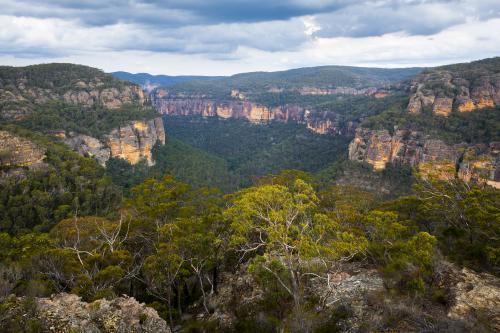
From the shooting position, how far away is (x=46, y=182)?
53812 mm

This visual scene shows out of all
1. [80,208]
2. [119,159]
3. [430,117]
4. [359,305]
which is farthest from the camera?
[119,159]

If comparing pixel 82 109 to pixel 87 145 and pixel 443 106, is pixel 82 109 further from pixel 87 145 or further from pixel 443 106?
pixel 443 106

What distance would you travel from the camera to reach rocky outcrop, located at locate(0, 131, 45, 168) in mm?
53719

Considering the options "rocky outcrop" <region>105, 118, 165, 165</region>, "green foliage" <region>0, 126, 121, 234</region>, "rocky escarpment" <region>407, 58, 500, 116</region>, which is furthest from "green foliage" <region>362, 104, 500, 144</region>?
"green foliage" <region>0, 126, 121, 234</region>

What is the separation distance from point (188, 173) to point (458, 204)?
81200 mm

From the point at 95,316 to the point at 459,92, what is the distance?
3950 inches

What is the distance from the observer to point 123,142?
9769 centimetres

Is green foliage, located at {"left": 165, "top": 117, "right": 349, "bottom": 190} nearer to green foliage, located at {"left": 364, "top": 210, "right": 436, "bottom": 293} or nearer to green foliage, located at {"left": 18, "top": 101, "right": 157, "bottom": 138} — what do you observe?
green foliage, located at {"left": 18, "top": 101, "right": 157, "bottom": 138}

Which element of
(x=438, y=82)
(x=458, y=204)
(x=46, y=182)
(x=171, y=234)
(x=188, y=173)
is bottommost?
(x=188, y=173)

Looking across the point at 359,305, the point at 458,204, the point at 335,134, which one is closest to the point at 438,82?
the point at 335,134

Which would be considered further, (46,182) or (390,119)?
(390,119)

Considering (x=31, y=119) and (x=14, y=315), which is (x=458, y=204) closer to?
(x=14, y=315)

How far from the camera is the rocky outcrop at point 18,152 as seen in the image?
53719 mm

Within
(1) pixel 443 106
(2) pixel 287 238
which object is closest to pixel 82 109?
(1) pixel 443 106
